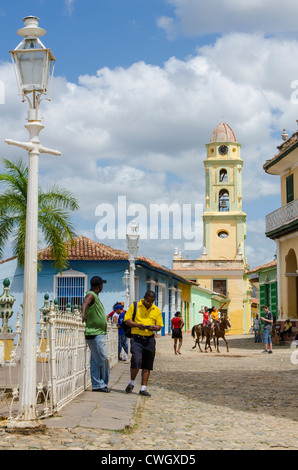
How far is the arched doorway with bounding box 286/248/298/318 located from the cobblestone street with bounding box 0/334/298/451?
1129 centimetres

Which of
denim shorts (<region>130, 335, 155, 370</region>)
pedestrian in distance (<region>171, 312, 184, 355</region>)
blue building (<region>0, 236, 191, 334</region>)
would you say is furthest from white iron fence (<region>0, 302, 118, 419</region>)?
blue building (<region>0, 236, 191, 334</region>)

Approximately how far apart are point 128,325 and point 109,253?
18938 millimetres

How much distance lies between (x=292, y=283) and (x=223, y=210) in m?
28.7

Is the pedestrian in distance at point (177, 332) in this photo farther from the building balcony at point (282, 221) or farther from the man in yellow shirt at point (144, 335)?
the man in yellow shirt at point (144, 335)

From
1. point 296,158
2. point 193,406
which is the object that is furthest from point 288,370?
point 296,158

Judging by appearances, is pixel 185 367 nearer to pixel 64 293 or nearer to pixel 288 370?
pixel 288 370

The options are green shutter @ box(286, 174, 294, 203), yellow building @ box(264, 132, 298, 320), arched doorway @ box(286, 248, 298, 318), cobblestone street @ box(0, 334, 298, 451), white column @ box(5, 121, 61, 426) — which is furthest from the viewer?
arched doorway @ box(286, 248, 298, 318)

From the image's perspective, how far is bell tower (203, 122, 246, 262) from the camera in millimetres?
53094

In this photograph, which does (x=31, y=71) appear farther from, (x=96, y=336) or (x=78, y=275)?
(x=78, y=275)

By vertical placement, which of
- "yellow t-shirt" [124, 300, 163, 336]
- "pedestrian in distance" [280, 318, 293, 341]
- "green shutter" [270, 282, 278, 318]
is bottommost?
"pedestrian in distance" [280, 318, 293, 341]

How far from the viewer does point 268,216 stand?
1038 inches

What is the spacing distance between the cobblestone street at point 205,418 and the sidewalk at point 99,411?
12 cm

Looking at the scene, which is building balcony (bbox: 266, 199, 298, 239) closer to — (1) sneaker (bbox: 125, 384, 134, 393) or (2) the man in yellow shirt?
(2) the man in yellow shirt

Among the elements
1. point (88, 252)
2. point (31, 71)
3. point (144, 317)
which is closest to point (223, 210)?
point (88, 252)
